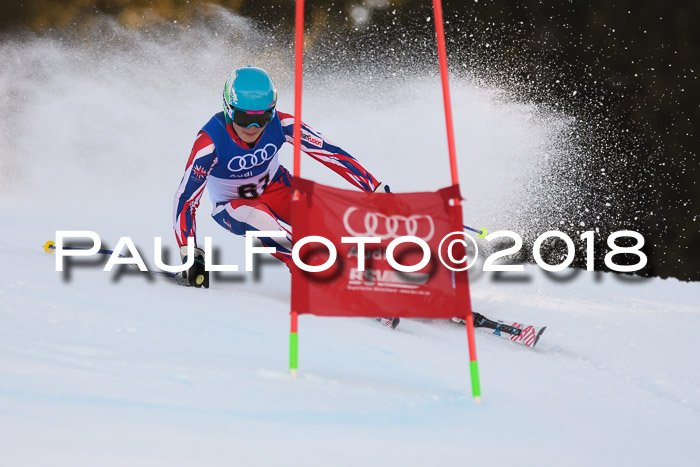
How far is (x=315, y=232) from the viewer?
2.45 meters

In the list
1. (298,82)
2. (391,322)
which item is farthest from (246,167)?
(298,82)

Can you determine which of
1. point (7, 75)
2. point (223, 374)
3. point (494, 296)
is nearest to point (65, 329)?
point (223, 374)

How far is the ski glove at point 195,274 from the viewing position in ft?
14.0

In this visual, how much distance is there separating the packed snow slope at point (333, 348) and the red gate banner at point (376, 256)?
0.28m

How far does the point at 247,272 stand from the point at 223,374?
125 inches

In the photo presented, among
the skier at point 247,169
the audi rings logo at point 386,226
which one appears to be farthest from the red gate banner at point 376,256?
the skier at point 247,169

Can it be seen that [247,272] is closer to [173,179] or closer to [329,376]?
[329,376]

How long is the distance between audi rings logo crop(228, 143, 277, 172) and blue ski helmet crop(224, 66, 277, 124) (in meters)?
0.32

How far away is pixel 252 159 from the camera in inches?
167

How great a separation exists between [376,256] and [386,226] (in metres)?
0.11

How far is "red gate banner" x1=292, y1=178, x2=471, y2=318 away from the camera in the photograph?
240cm

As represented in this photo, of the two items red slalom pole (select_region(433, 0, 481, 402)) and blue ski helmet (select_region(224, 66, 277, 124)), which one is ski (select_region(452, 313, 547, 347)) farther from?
red slalom pole (select_region(433, 0, 481, 402))

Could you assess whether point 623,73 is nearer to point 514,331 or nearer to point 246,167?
point 514,331

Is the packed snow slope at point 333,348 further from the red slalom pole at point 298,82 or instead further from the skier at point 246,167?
the red slalom pole at point 298,82
